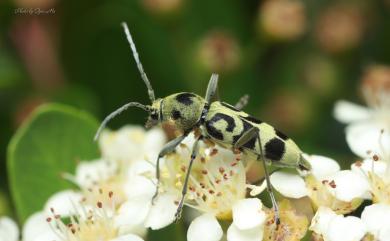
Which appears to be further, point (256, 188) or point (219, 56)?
point (219, 56)

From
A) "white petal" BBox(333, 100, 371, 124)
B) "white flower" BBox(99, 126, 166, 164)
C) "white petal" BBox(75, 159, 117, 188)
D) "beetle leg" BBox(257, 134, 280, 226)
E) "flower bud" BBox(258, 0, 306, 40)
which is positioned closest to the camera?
"beetle leg" BBox(257, 134, 280, 226)

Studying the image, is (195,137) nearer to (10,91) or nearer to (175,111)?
(175,111)

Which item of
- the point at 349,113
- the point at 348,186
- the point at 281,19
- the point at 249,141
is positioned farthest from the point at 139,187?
the point at 281,19

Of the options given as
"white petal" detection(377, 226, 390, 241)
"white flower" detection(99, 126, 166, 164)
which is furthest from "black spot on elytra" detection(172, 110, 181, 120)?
"white petal" detection(377, 226, 390, 241)

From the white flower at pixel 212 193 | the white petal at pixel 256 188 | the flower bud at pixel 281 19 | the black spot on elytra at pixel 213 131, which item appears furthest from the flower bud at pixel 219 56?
the white petal at pixel 256 188

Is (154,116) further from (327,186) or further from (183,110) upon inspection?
(327,186)

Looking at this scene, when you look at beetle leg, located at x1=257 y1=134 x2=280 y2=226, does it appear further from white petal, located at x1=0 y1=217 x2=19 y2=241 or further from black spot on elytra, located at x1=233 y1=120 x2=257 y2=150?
white petal, located at x1=0 y1=217 x2=19 y2=241

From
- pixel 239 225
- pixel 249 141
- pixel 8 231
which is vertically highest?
pixel 249 141
